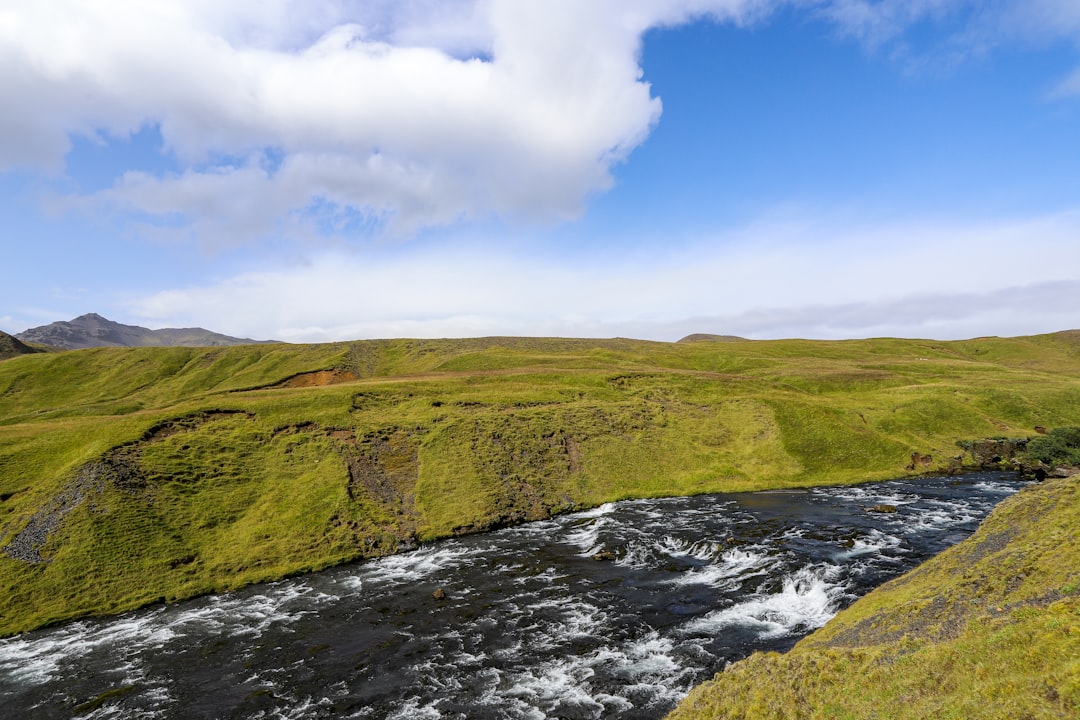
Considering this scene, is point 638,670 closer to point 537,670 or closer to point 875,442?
point 537,670

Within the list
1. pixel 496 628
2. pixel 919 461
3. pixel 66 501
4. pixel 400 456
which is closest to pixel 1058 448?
pixel 919 461

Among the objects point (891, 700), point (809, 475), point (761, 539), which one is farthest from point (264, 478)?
point (809, 475)

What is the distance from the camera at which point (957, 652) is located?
14.5 meters

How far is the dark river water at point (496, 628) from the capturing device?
26672mm

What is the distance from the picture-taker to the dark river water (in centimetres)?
2667

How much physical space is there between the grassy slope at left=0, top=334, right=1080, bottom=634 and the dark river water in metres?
4.61

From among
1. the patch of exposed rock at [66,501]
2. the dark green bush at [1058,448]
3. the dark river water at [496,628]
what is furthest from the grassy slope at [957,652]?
the dark green bush at [1058,448]

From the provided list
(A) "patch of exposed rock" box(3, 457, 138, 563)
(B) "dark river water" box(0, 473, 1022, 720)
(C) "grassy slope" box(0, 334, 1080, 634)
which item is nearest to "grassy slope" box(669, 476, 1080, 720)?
(B) "dark river water" box(0, 473, 1022, 720)

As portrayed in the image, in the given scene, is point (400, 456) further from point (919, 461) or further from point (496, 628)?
point (919, 461)

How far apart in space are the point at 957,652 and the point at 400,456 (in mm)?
55889

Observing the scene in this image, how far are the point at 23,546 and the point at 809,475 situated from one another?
256ft

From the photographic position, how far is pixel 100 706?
27266 mm

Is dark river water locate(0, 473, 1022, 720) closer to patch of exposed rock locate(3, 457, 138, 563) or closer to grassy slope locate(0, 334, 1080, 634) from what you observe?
grassy slope locate(0, 334, 1080, 634)

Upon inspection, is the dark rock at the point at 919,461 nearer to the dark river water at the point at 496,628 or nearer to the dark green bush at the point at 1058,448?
the dark green bush at the point at 1058,448
